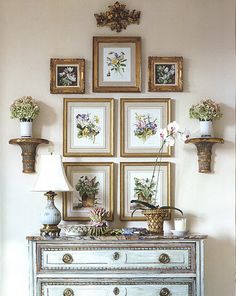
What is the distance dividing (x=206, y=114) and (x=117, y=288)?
4.35ft

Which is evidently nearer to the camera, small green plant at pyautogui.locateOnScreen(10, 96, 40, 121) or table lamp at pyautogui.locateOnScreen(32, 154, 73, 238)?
table lamp at pyautogui.locateOnScreen(32, 154, 73, 238)

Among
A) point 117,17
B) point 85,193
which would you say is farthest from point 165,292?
point 117,17

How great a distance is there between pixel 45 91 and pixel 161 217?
121cm

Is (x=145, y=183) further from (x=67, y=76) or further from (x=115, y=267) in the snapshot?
(x=67, y=76)

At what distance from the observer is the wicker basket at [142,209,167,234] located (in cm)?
394

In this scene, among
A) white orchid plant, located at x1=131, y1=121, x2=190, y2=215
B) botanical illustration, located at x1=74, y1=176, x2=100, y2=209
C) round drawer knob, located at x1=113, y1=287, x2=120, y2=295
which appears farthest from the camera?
botanical illustration, located at x1=74, y1=176, x2=100, y2=209

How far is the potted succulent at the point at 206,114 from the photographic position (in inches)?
164

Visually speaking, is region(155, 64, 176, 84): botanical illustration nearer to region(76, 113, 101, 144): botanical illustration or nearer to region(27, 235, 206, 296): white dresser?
region(76, 113, 101, 144): botanical illustration

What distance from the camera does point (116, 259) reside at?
373 cm

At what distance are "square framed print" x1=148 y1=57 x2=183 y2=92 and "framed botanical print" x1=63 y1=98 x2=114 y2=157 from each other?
332mm

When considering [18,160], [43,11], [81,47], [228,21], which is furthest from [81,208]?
[228,21]

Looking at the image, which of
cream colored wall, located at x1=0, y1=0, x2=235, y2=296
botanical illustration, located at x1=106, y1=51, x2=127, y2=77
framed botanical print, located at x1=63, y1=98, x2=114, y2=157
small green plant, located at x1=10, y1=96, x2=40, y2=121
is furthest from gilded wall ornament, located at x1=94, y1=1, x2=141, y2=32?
small green plant, located at x1=10, y1=96, x2=40, y2=121

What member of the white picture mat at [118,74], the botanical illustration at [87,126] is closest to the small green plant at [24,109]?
the botanical illustration at [87,126]

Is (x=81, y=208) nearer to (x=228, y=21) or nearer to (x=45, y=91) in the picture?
(x=45, y=91)
